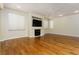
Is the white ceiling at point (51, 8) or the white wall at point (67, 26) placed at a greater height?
the white ceiling at point (51, 8)

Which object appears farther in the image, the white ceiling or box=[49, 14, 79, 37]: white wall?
box=[49, 14, 79, 37]: white wall

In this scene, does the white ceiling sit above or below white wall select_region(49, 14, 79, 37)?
above

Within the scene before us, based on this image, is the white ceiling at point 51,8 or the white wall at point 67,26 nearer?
the white ceiling at point 51,8

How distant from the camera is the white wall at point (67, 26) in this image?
3.45m

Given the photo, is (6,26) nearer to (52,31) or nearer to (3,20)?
(3,20)

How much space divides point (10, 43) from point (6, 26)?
0.77 metres

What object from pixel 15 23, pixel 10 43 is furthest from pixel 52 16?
pixel 10 43

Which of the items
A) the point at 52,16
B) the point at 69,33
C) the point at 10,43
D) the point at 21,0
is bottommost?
the point at 10,43

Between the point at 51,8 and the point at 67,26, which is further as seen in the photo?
the point at 67,26

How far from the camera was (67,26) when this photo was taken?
361 cm

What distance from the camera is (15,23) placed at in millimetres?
3713

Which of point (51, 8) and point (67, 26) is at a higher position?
point (51, 8)

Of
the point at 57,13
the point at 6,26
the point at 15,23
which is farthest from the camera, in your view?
the point at 6,26

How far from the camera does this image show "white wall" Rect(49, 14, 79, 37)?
3.45 metres
